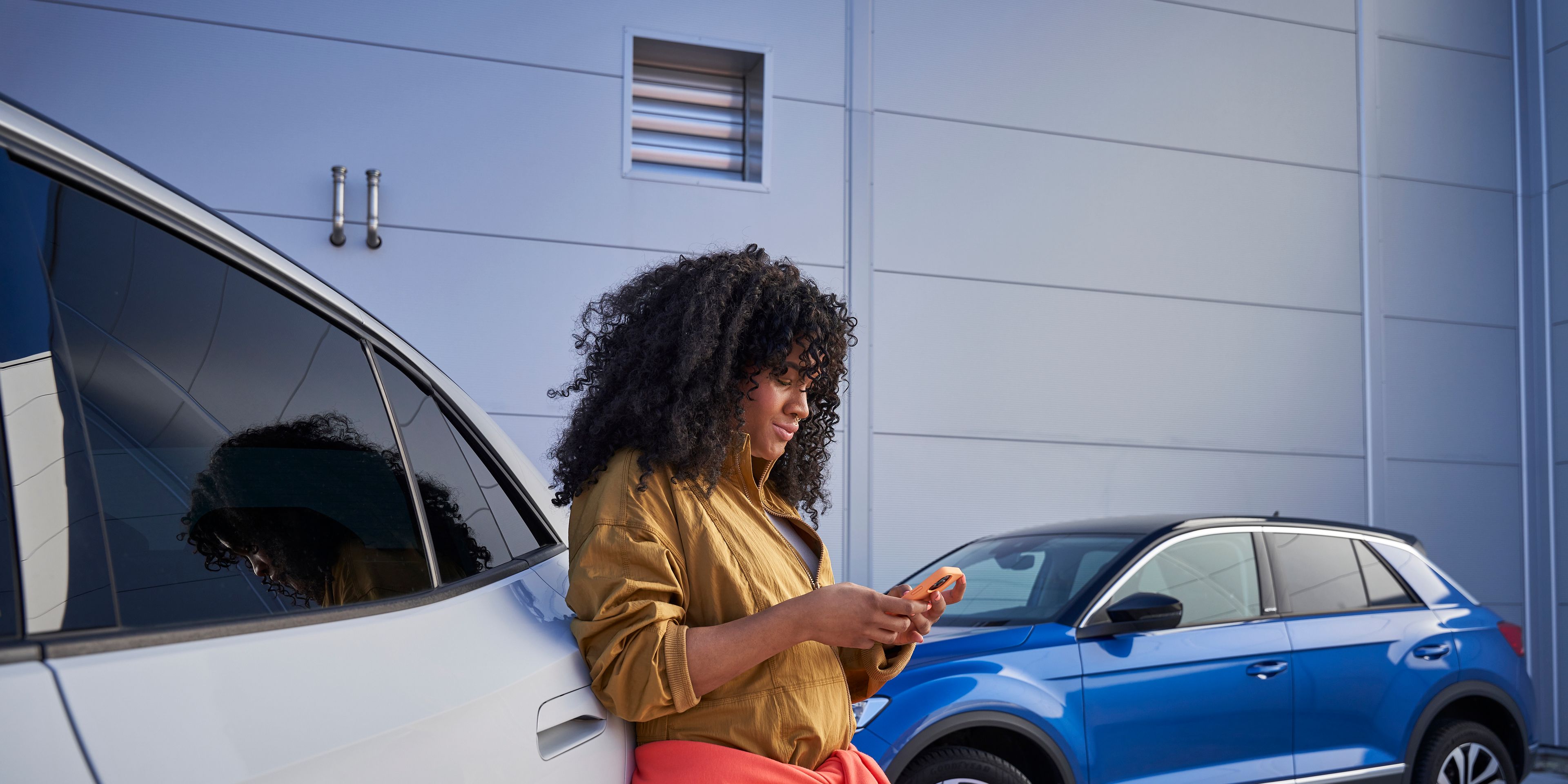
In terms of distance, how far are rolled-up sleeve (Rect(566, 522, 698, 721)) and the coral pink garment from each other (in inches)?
3.3

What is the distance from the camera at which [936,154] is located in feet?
24.3

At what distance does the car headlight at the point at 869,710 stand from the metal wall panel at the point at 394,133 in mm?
3517

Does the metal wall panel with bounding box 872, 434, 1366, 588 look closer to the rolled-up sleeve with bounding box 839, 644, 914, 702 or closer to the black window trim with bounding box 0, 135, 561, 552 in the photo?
the rolled-up sleeve with bounding box 839, 644, 914, 702

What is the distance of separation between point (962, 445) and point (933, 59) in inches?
100

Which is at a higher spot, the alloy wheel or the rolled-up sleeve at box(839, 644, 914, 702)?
the rolled-up sleeve at box(839, 644, 914, 702)

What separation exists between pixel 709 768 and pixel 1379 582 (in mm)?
4667

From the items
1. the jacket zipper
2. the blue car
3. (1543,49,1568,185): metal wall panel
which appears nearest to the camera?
the jacket zipper

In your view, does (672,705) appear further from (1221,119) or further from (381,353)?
(1221,119)

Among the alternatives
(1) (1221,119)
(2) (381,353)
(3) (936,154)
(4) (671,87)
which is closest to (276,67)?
(4) (671,87)

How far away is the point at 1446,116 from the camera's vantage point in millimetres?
8680

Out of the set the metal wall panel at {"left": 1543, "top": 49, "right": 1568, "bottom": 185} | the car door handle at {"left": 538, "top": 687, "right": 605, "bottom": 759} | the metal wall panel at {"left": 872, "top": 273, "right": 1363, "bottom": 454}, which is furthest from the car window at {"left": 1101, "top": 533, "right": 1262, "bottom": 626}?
the metal wall panel at {"left": 1543, "top": 49, "right": 1568, "bottom": 185}

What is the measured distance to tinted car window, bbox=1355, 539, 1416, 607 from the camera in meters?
5.25

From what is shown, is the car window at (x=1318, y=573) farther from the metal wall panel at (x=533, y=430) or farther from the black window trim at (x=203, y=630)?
the black window trim at (x=203, y=630)

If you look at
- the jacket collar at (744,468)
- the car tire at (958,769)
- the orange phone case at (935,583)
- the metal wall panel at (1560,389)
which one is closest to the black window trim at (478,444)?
the jacket collar at (744,468)
